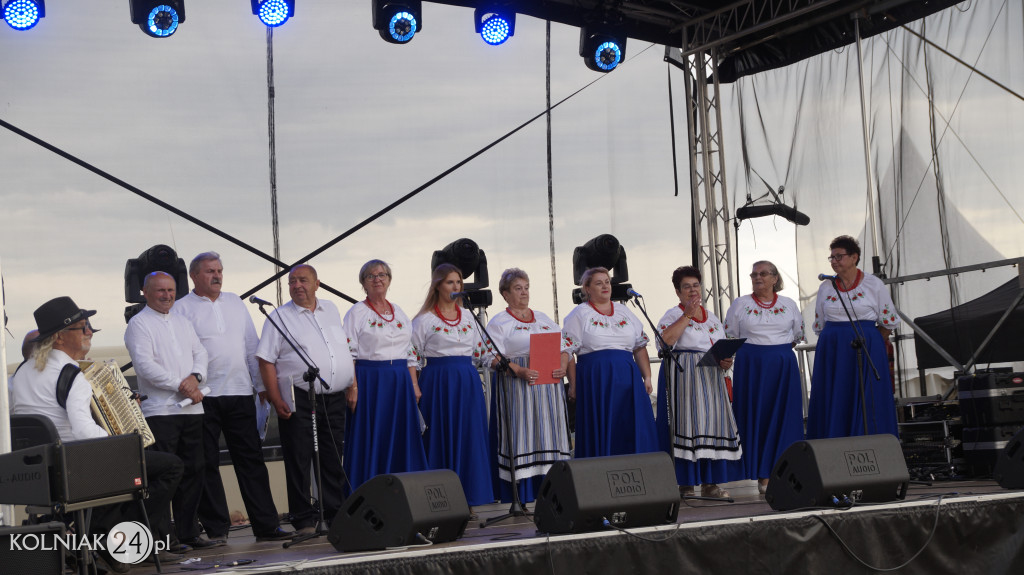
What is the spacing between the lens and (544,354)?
5.04m

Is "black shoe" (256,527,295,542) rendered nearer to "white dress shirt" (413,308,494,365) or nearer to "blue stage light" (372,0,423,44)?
"white dress shirt" (413,308,494,365)

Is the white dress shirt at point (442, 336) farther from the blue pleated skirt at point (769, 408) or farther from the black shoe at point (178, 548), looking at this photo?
the blue pleated skirt at point (769, 408)

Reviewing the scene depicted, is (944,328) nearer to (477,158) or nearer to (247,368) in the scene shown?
(477,158)

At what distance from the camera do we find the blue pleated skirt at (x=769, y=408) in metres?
5.88

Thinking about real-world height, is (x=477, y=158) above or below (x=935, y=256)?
above

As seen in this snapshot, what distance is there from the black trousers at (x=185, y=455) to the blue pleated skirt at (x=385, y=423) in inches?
32.7

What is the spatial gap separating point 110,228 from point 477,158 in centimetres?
267

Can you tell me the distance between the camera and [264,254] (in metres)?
6.64

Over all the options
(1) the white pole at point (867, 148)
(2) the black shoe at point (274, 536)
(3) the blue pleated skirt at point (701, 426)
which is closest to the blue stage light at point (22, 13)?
(2) the black shoe at point (274, 536)

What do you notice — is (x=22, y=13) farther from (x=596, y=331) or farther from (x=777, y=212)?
(x=777, y=212)

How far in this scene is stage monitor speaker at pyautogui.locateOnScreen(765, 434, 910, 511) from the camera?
13.9ft

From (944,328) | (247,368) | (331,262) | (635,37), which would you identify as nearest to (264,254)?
(331,262)

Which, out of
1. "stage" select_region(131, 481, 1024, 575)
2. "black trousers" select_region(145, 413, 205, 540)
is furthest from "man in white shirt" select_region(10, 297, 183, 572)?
"black trousers" select_region(145, 413, 205, 540)

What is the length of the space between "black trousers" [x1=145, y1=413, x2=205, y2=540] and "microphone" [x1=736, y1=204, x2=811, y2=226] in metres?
4.59
